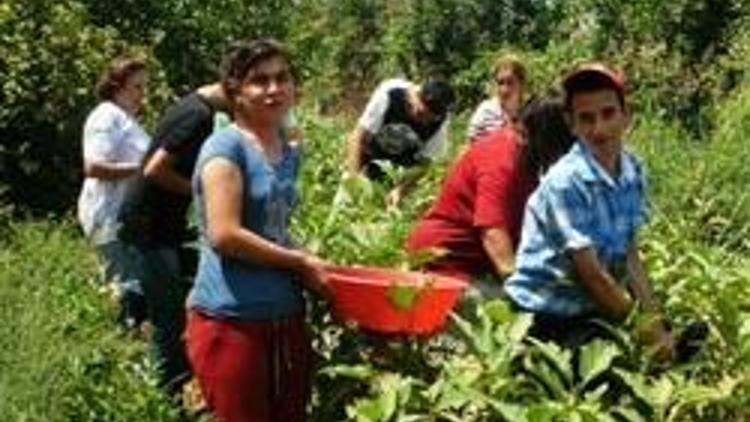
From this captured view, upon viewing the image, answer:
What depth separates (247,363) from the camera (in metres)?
4.50

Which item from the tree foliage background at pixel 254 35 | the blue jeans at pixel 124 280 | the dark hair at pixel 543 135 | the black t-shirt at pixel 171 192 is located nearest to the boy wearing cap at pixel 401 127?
the tree foliage background at pixel 254 35

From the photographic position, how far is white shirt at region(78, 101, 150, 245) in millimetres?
7000

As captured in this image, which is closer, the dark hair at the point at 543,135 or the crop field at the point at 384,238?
the crop field at the point at 384,238

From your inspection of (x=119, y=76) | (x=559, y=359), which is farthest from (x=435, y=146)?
(x=559, y=359)

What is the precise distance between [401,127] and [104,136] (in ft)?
4.78

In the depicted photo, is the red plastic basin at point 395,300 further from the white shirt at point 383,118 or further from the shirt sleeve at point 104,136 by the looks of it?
the white shirt at point 383,118

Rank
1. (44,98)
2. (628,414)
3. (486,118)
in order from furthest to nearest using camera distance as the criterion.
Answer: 1. (44,98)
2. (486,118)
3. (628,414)

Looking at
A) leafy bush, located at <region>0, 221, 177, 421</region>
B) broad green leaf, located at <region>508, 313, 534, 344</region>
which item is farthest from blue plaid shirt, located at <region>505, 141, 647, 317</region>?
leafy bush, located at <region>0, 221, 177, 421</region>

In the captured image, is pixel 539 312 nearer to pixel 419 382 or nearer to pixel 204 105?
pixel 419 382

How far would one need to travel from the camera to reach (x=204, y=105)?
224 inches

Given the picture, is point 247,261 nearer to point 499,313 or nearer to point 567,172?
point 499,313

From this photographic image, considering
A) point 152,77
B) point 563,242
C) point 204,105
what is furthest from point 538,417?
point 152,77

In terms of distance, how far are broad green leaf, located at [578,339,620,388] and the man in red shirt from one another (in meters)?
0.53

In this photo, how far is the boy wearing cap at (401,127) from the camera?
303 inches
